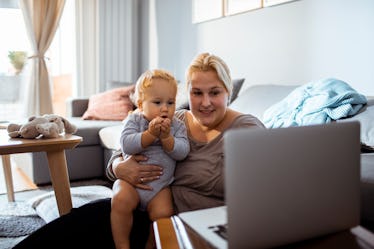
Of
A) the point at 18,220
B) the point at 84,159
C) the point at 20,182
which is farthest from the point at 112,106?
the point at 18,220

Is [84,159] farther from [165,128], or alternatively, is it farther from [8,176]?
[165,128]

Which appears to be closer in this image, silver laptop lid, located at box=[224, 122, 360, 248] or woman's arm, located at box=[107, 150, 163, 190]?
silver laptop lid, located at box=[224, 122, 360, 248]

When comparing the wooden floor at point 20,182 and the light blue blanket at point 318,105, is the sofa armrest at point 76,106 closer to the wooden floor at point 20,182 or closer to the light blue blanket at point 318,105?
the wooden floor at point 20,182

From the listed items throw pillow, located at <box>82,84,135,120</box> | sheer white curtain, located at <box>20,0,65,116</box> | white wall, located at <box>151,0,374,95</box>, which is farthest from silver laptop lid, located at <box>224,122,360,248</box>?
sheer white curtain, located at <box>20,0,65,116</box>

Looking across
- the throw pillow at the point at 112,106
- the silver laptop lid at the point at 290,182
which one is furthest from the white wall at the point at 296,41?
the silver laptop lid at the point at 290,182

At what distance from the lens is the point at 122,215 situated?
107cm

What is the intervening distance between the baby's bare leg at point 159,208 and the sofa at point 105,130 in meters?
0.60

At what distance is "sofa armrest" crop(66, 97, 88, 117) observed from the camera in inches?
144

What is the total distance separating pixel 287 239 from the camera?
537 millimetres

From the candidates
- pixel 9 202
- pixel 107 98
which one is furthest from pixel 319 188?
pixel 107 98

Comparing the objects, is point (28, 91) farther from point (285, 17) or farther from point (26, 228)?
point (285, 17)

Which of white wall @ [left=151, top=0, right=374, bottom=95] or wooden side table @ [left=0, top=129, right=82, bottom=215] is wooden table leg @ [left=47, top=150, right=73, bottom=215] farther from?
white wall @ [left=151, top=0, right=374, bottom=95]

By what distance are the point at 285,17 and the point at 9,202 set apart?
7.02 feet

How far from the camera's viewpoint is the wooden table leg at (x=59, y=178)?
1.79 m
